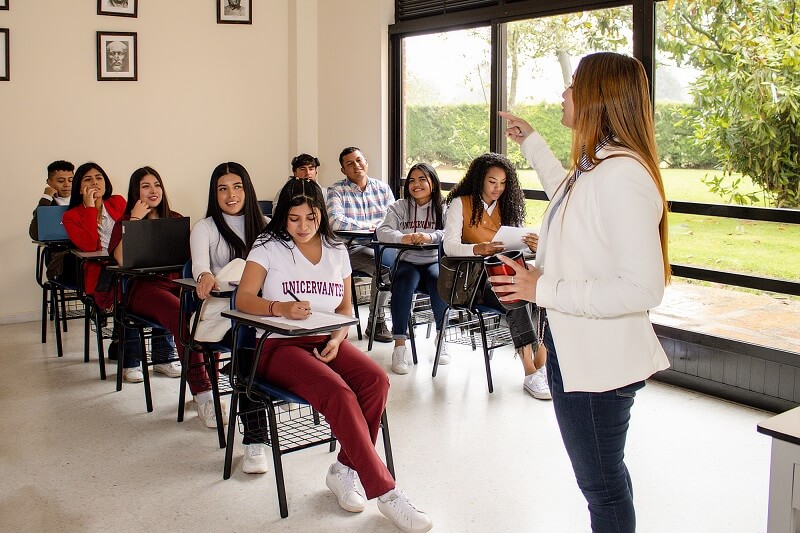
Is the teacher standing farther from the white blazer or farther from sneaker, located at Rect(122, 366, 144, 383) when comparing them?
sneaker, located at Rect(122, 366, 144, 383)

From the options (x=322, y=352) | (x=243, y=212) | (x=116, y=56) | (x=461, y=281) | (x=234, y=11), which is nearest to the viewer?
(x=322, y=352)

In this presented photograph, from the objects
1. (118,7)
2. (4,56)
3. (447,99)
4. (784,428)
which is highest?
(118,7)

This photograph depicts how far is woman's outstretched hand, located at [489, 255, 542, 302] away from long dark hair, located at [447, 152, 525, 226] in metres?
2.62

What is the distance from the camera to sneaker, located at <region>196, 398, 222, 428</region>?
3.66 meters

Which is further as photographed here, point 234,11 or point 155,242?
point 234,11

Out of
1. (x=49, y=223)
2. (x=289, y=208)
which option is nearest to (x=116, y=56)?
(x=49, y=223)

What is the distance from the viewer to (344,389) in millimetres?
2709

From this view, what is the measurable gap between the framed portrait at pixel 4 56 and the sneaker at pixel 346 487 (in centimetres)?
413

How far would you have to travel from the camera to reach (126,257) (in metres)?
3.77

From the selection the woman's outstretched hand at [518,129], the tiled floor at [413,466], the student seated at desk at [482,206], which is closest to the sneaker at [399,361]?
the tiled floor at [413,466]

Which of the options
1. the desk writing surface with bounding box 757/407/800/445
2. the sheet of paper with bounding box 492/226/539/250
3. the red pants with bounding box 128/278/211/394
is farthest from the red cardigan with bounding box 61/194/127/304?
the desk writing surface with bounding box 757/407/800/445

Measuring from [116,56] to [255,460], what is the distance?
12.9 feet

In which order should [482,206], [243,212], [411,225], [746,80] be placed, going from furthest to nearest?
[411,225]
[482,206]
[746,80]
[243,212]

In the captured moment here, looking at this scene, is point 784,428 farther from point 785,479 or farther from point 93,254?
point 93,254
